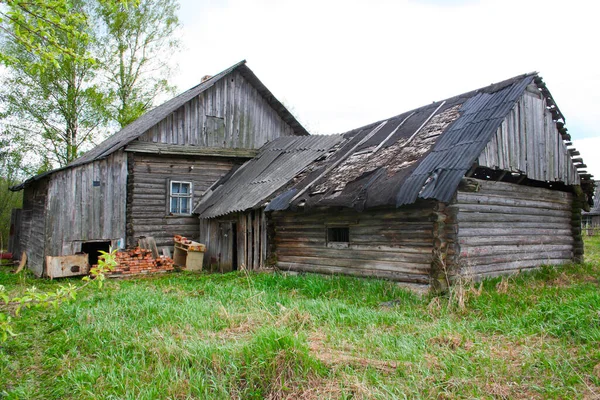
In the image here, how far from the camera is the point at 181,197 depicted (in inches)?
658

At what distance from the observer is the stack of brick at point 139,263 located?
565 inches

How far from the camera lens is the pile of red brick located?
14.3 m

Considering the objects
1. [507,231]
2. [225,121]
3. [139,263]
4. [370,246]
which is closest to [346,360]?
[370,246]

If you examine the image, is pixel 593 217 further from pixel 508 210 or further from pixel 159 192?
pixel 159 192

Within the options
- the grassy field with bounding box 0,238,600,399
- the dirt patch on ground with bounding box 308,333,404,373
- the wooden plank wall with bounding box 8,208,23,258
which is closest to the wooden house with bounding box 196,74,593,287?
the grassy field with bounding box 0,238,600,399

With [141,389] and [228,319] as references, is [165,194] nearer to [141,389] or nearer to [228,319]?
[228,319]

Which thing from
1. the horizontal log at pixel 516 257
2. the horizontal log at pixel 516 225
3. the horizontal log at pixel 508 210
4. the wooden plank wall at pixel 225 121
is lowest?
the horizontal log at pixel 516 257

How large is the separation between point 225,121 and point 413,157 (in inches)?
377

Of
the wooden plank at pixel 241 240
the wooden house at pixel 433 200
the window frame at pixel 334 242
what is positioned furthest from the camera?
the wooden plank at pixel 241 240

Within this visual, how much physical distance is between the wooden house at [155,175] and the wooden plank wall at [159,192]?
0.04 meters

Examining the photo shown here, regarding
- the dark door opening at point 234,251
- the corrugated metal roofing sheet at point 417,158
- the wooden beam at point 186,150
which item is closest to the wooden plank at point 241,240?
the dark door opening at point 234,251

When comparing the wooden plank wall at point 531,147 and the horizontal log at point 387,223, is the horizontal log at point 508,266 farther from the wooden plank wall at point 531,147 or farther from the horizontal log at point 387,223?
the wooden plank wall at point 531,147

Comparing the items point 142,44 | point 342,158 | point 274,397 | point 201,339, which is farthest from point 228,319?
point 142,44

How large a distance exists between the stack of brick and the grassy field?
5.83m
